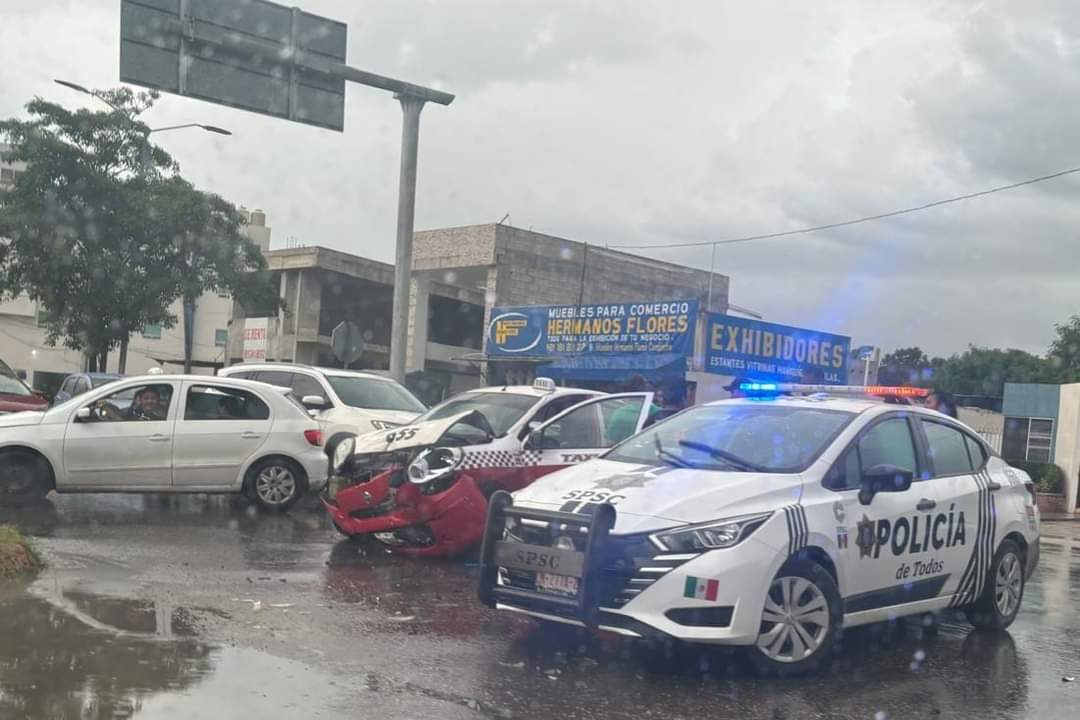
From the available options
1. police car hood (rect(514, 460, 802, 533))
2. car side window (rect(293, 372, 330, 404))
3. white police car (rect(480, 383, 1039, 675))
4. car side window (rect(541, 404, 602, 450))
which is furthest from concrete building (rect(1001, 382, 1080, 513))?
police car hood (rect(514, 460, 802, 533))

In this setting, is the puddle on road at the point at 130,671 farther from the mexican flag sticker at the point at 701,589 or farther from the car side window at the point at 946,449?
the car side window at the point at 946,449

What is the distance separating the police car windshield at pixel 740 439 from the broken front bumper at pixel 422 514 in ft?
7.04

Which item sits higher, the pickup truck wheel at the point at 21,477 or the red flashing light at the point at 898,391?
the red flashing light at the point at 898,391

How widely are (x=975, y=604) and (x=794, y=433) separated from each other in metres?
2.11

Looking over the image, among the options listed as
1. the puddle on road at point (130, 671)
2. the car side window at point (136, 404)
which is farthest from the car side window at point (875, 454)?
the car side window at point (136, 404)

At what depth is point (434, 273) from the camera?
35.0 meters

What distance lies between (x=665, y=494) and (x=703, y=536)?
39 centimetres

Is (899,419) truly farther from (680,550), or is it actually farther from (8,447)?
(8,447)

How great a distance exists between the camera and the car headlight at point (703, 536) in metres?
5.96

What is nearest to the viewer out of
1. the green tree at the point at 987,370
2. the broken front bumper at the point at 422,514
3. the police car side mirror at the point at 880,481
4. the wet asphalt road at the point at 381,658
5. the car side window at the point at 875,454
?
the wet asphalt road at the point at 381,658

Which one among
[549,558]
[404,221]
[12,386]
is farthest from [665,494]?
[12,386]

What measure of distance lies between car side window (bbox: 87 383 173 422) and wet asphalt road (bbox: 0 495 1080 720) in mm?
2655

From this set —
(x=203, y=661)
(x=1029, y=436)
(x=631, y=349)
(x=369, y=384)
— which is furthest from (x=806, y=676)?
(x=1029, y=436)

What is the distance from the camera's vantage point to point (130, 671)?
18.1 ft
